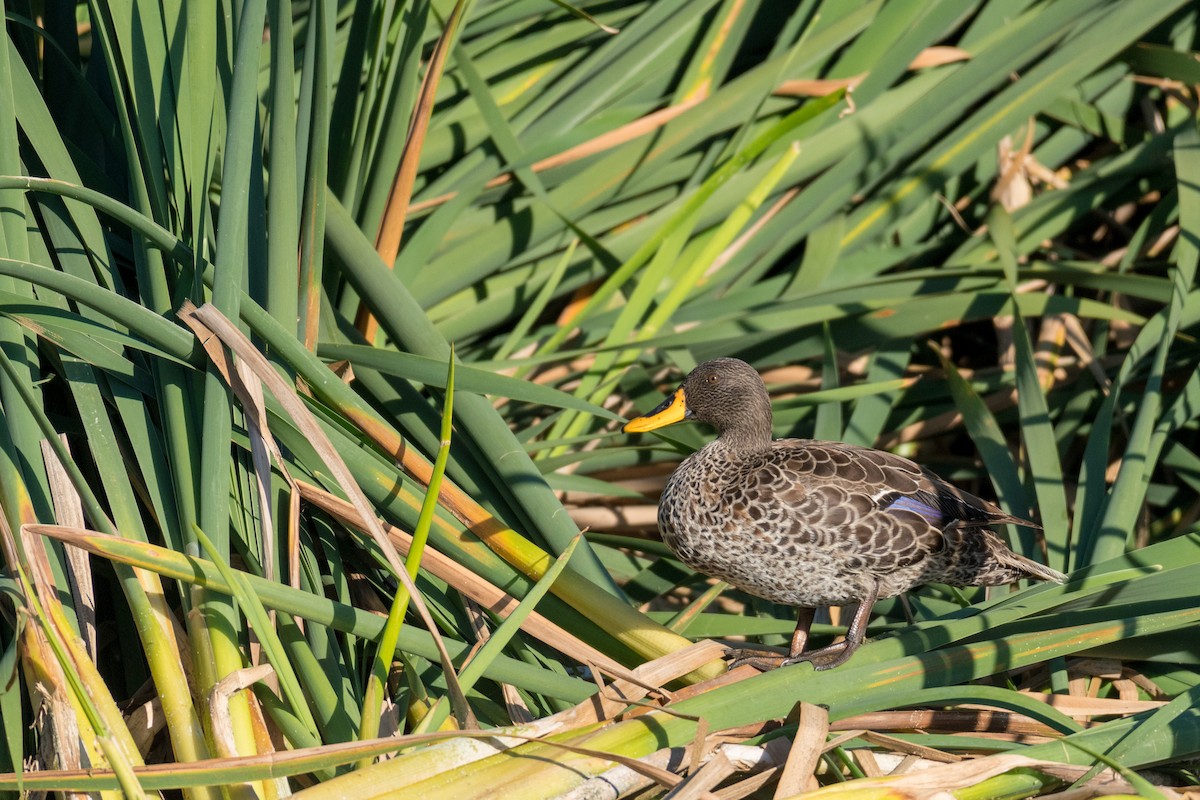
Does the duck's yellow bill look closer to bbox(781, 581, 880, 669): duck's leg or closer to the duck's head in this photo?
the duck's head

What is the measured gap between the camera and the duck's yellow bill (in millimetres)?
3305

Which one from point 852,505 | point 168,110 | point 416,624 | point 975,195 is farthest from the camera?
point 975,195

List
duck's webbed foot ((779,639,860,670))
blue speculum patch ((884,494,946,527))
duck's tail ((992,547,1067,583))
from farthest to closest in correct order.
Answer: blue speculum patch ((884,494,946,527)), duck's tail ((992,547,1067,583)), duck's webbed foot ((779,639,860,670))

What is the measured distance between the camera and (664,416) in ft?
11.1

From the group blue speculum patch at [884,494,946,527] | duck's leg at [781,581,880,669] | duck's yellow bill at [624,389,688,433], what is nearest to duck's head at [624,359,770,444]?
duck's yellow bill at [624,389,688,433]

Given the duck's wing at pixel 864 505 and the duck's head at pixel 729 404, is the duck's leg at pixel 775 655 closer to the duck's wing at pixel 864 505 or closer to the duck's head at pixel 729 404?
the duck's wing at pixel 864 505

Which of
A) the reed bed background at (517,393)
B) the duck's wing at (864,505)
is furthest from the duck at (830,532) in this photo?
the reed bed background at (517,393)

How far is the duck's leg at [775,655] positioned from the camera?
285 centimetres

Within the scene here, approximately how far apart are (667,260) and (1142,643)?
5.70ft

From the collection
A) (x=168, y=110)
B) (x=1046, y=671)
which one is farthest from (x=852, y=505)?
(x=168, y=110)

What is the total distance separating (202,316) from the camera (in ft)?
7.79

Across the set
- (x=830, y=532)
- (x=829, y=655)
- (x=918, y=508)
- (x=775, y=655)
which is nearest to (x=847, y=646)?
(x=829, y=655)

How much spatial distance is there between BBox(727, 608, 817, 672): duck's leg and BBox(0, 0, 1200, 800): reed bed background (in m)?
0.06

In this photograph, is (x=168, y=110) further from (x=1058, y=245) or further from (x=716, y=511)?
(x=1058, y=245)
